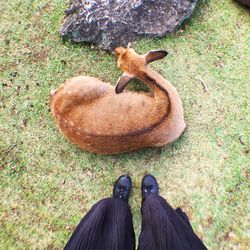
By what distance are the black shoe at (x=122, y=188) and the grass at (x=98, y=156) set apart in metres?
0.13

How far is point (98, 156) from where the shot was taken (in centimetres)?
489

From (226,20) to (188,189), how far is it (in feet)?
8.86

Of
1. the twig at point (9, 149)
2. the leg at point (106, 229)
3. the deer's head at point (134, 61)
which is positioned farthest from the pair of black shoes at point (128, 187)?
the twig at point (9, 149)

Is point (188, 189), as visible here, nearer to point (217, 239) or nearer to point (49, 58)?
point (217, 239)

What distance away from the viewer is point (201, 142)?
5031 mm

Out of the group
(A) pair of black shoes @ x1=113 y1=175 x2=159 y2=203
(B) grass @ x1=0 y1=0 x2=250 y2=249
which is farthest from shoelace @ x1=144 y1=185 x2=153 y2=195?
(B) grass @ x1=0 y1=0 x2=250 y2=249

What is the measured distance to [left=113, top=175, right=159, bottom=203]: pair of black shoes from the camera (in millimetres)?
4672

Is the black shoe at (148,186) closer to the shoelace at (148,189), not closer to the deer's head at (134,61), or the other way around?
the shoelace at (148,189)

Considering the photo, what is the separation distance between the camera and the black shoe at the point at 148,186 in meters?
4.68

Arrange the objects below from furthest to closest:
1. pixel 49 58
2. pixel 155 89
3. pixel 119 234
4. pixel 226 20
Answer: pixel 226 20 < pixel 49 58 < pixel 155 89 < pixel 119 234

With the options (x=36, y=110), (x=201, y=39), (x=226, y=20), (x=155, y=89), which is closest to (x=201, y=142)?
(x=155, y=89)

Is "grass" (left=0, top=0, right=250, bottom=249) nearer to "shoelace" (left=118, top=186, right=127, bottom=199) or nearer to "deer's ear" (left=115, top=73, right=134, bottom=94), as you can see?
"shoelace" (left=118, top=186, right=127, bottom=199)

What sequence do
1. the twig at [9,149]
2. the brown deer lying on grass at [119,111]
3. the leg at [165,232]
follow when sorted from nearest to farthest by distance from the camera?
the leg at [165,232] → the brown deer lying on grass at [119,111] → the twig at [9,149]

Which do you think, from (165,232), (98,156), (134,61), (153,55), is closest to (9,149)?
(98,156)
